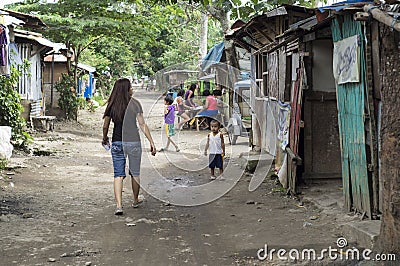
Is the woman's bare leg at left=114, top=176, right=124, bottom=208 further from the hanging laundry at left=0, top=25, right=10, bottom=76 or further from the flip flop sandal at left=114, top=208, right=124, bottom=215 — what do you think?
the hanging laundry at left=0, top=25, right=10, bottom=76

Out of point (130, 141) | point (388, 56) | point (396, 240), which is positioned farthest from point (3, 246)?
point (388, 56)

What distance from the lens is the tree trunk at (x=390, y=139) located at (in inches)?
167

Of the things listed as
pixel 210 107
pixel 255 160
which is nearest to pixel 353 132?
pixel 255 160

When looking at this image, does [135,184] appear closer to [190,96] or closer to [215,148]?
[215,148]

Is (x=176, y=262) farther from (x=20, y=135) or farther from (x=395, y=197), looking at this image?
(x=20, y=135)

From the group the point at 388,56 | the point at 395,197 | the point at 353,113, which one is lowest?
the point at 395,197

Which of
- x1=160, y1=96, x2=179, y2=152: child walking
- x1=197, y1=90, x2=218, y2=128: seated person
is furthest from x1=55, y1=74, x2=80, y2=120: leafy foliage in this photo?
x1=160, y1=96, x2=179, y2=152: child walking

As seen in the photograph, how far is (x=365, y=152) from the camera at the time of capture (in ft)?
19.7

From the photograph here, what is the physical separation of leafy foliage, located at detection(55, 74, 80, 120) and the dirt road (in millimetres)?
10329

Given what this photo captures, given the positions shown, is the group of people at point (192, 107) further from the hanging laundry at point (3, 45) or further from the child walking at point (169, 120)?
the hanging laundry at point (3, 45)

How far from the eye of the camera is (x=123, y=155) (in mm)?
7473

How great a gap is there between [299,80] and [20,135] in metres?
7.55

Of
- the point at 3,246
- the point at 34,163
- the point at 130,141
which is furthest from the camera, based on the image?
the point at 34,163
